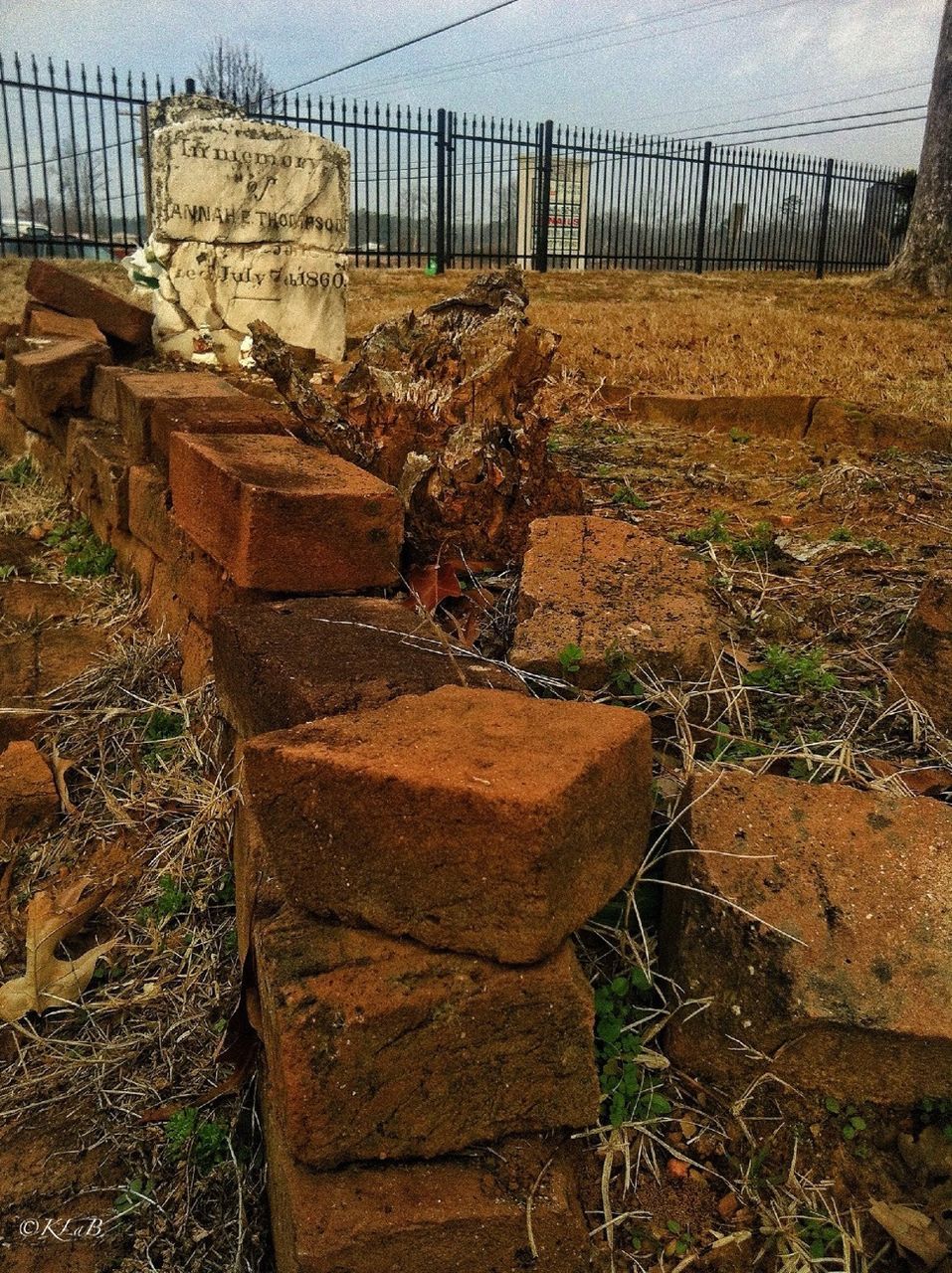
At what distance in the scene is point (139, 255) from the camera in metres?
7.84

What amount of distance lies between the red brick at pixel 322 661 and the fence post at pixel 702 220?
19.2 m

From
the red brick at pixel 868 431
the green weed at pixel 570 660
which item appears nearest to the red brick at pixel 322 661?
the green weed at pixel 570 660

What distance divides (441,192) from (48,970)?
15993mm

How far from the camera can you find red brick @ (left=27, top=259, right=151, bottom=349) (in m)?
6.88

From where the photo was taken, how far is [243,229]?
772 centimetres

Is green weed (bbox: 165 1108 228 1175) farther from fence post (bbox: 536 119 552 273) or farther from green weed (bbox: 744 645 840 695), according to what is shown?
fence post (bbox: 536 119 552 273)

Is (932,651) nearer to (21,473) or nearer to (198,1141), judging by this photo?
(198,1141)

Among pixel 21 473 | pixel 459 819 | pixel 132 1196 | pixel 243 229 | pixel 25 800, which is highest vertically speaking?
pixel 243 229

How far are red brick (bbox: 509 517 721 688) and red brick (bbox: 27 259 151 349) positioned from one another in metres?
4.87

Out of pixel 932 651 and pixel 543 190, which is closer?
pixel 932 651

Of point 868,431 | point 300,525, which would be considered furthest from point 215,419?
point 868,431

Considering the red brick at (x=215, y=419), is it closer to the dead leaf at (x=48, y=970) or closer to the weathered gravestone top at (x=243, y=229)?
the dead leaf at (x=48, y=970)

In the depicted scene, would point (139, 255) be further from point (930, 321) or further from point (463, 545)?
point (930, 321)

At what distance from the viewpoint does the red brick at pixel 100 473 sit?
4.53 metres
